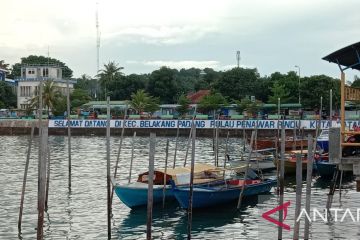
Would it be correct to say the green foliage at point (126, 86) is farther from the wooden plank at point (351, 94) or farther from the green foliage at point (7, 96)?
the wooden plank at point (351, 94)

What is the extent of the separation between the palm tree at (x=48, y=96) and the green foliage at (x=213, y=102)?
2438 centimetres

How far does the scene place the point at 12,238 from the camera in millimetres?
20766

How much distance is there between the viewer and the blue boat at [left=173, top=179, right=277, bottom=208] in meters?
23.9

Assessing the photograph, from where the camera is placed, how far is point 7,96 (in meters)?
111

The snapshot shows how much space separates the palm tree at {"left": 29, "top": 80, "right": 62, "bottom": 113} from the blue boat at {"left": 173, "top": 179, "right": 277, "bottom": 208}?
68661 mm

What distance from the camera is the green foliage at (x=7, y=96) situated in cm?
10747

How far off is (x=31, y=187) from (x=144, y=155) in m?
21.8

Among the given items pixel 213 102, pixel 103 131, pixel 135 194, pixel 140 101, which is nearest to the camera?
pixel 135 194

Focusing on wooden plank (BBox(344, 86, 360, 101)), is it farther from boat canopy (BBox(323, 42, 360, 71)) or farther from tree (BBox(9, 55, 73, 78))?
tree (BBox(9, 55, 73, 78))

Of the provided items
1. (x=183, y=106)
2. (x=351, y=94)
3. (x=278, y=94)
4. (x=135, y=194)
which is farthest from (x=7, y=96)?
(x=351, y=94)

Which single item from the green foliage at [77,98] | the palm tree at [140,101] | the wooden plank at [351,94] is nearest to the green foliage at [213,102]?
the palm tree at [140,101]

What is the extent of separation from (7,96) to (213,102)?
44.3 metres

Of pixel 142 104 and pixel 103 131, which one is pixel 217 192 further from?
pixel 142 104

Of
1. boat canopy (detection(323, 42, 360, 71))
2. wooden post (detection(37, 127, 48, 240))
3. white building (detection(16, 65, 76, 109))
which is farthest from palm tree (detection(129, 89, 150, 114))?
boat canopy (detection(323, 42, 360, 71))
